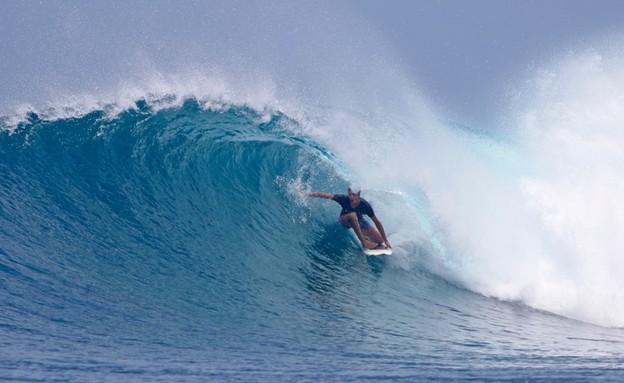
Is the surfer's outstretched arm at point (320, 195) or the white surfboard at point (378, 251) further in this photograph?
the surfer's outstretched arm at point (320, 195)

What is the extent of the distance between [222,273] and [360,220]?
11.1 ft

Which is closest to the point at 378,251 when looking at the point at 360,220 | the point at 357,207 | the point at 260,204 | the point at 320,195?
the point at 360,220

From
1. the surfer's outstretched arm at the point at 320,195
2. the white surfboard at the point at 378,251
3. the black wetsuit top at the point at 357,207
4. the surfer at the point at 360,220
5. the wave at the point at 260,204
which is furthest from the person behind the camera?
the surfer's outstretched arm at the point at 320,195

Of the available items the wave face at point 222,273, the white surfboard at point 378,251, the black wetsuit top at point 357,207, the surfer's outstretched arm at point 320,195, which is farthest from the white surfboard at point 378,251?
the surfer's outstretched arm at point 320,195

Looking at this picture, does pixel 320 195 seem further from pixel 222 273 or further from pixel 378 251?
pixel 222 273

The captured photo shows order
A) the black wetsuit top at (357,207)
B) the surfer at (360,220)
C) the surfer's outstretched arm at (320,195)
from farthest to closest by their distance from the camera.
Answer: the surfer's outstretched arm at (320,195), the black wetsuit top at (357,207), the surfer at (360,220)

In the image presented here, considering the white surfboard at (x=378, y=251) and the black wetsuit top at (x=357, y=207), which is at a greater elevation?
the black wetsuit top at (x=357, y=207)

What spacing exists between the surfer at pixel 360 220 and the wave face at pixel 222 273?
0.35m

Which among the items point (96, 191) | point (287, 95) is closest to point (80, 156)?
point (96, 191)

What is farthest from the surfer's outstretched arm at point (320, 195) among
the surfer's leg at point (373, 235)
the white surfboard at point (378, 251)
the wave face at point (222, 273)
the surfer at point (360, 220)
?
the white surfboard at point (378, 251)

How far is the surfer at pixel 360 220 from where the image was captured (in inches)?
431

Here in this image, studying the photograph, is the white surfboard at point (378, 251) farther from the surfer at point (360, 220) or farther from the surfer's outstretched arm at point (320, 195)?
the surfer's outstretched arm at point (320, 195)

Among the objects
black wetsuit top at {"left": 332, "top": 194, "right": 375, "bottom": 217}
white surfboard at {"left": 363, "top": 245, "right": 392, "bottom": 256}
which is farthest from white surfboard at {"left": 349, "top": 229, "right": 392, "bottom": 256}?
black wetsuit top at {"left": 332, "top": 194, "right": 375, "bottom": 217}

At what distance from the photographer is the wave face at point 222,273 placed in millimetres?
5352
